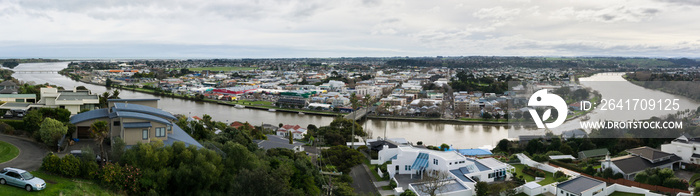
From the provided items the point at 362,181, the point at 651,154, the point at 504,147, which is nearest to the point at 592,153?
the point at 651,154

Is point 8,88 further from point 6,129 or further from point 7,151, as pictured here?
point 7,151

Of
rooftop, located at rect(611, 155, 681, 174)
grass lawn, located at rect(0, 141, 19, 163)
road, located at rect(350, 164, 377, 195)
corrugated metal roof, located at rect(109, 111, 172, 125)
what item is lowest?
road, located at rect(350, 164, 377, 195)

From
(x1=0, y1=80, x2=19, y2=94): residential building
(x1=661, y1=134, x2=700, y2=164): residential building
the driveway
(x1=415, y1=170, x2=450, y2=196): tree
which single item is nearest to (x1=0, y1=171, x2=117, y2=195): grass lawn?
the driveway

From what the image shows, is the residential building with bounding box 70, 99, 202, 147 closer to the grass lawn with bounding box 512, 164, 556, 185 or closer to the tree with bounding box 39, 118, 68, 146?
the tree with bounding box 39, 118, 68, 146

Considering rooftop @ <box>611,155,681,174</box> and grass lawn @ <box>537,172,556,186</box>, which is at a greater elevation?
rooftop @ <box>611,155,681,174</box>

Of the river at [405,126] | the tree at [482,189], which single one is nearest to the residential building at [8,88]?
the river at [405,126]

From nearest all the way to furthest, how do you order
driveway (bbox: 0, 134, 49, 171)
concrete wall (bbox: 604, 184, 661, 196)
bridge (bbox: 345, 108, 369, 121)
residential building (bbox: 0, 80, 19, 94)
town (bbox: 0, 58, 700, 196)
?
driveway (bbox: 0, 134, 49, 171) < town (bbox: 0, 58, 700, 196) < concrete wall (bbox: 604, 184, 661, 196) < residential building (bbox: 0, 80, 19, 94) < bridge (bbox: 345, 108, 369, 121)

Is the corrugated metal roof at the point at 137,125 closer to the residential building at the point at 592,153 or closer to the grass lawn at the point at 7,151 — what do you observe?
the grass lawn at the point at 7,151
